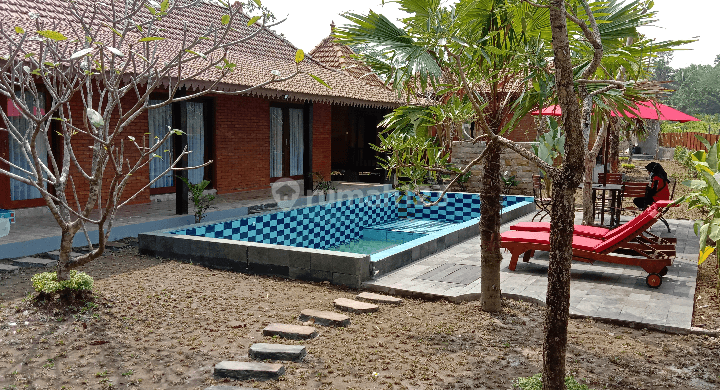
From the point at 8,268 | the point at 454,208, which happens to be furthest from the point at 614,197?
the point at 8,268

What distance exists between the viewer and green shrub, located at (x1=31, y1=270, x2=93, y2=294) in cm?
591

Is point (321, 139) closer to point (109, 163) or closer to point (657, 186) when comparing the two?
point (109, 163)

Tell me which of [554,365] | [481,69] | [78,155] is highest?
[481,69]

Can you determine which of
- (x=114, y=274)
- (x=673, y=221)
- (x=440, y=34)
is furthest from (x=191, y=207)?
(x=673, y=221)

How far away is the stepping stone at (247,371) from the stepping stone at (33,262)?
4.75 m

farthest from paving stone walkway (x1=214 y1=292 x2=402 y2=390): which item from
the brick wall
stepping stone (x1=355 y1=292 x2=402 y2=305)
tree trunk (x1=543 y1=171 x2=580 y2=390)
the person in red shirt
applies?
the brick wall

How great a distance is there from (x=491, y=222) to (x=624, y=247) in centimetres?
260

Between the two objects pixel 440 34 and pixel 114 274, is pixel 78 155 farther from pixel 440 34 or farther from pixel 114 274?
pixel 440 34

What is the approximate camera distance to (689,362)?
5109 mm

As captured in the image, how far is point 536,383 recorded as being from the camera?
4332 millimetres

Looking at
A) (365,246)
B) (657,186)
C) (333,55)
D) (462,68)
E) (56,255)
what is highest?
(333,55)

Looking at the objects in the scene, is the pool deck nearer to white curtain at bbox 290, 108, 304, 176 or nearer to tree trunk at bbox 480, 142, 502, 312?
white curtain at bbox 290, 108, 304, 176

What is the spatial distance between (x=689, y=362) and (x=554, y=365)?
1921 mm

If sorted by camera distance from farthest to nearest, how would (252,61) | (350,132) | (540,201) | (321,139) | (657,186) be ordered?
(350,132) < (321,139) < (252,61) < (540,201) < (657,186)
